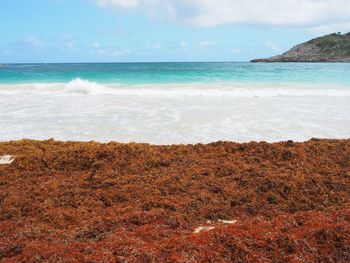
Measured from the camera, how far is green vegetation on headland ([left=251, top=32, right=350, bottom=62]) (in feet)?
348

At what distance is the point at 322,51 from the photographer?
115 metres

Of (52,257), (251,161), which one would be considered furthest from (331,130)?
(52,257)

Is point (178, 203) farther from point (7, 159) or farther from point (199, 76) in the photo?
point (199, 76)

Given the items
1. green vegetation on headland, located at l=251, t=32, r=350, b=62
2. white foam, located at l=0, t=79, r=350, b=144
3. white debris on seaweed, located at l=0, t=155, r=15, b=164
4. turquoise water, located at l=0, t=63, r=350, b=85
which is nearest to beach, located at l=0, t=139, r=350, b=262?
white debris on seaweed, located at l=0, t=155, r=15, b=164

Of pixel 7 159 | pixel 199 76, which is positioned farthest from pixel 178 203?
pixel 199 76

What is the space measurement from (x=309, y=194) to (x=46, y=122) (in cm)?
1004

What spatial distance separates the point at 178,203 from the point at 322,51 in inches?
4722

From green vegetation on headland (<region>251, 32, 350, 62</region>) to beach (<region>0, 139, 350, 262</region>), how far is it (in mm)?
102958

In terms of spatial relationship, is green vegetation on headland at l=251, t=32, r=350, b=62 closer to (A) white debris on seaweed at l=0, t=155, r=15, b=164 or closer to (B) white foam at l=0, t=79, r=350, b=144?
(B) white foam at l=0, t=79, r=350, b=144

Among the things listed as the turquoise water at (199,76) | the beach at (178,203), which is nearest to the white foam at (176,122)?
the beach at (178,203)

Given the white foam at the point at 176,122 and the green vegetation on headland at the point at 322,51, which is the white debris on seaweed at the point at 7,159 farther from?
the green vegetation on headland at the point at 322,51

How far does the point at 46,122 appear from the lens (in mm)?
13484

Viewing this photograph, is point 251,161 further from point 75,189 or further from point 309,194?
point 75,189

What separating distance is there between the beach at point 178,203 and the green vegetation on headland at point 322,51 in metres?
103
